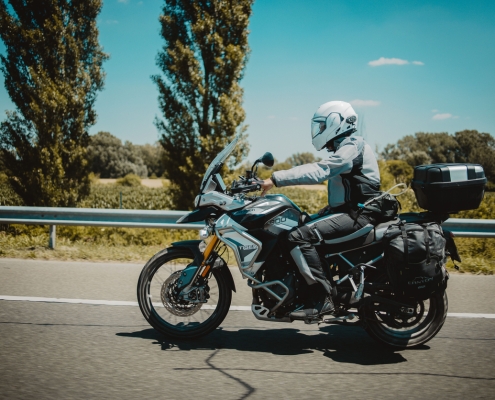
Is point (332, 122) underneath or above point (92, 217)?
above

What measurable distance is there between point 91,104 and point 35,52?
111 inches

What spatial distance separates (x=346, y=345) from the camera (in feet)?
13.5

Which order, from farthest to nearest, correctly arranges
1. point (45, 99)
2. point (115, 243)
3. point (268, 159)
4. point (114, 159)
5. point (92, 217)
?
point (114, 159), point (45, 99), point (115, 243), point (92, 217), point (268, 159)

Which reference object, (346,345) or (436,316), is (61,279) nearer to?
(346,345)

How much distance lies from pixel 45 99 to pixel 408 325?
18351 millimetres

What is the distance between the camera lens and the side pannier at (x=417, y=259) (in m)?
3.70

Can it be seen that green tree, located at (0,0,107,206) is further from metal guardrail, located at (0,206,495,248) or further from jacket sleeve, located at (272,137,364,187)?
jacket sleeve, located at (272,137,364,187)

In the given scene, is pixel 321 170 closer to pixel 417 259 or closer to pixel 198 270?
pixel 417 259

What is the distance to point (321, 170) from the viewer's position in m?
3.80

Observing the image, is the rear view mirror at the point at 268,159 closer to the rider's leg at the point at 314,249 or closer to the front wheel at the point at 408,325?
the rider's leg at the point at 314,249

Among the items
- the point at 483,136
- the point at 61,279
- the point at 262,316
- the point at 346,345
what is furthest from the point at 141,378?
the point at 483,136

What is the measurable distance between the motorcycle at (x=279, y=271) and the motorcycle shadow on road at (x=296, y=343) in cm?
15

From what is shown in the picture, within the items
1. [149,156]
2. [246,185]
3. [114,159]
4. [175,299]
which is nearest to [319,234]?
[246,185]

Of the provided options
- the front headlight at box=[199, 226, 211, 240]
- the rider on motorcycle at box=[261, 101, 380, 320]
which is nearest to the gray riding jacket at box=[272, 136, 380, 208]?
the rider on motorcycle at box=[261, 101, 380, 320]
